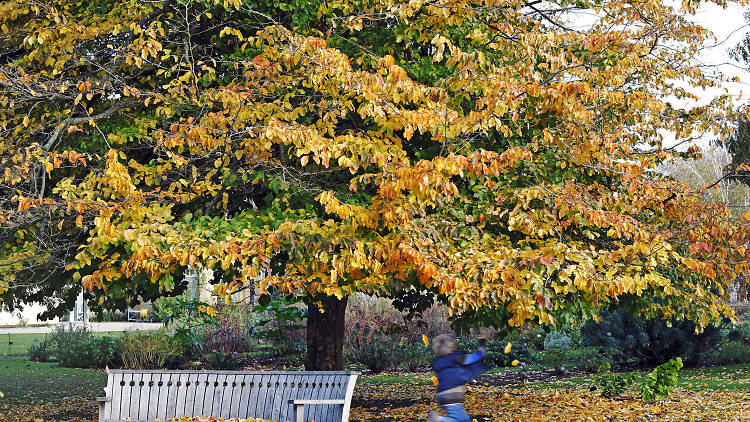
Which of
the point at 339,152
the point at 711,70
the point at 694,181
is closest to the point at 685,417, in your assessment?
the point at 711,70

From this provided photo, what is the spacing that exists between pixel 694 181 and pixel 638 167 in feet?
110

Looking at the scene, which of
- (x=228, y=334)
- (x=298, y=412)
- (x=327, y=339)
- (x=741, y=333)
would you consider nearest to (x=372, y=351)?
(x=228, y=334)

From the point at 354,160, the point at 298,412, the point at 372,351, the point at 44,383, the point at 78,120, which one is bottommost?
the point at 44,383

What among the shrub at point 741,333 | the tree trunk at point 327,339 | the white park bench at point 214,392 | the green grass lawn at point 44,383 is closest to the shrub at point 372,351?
the green grass lawn at point 44,383

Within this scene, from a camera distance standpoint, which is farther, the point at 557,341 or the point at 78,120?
the point at 557,341

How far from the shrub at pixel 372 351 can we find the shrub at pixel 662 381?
24.9 feet

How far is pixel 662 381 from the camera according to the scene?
425 inches

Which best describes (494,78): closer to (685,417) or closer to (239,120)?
(239,120)

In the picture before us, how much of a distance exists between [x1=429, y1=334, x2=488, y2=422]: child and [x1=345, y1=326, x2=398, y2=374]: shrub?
35.9 ft

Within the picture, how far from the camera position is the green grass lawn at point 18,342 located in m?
24.1

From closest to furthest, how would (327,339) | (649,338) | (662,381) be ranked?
(327,339) → (662,381) → (649,338)

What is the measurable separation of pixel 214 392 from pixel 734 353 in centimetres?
1295

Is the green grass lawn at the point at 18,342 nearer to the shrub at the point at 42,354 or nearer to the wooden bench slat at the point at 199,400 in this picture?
the shrub at the point at 42,354

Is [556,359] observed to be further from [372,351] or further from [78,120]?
[78,120]
